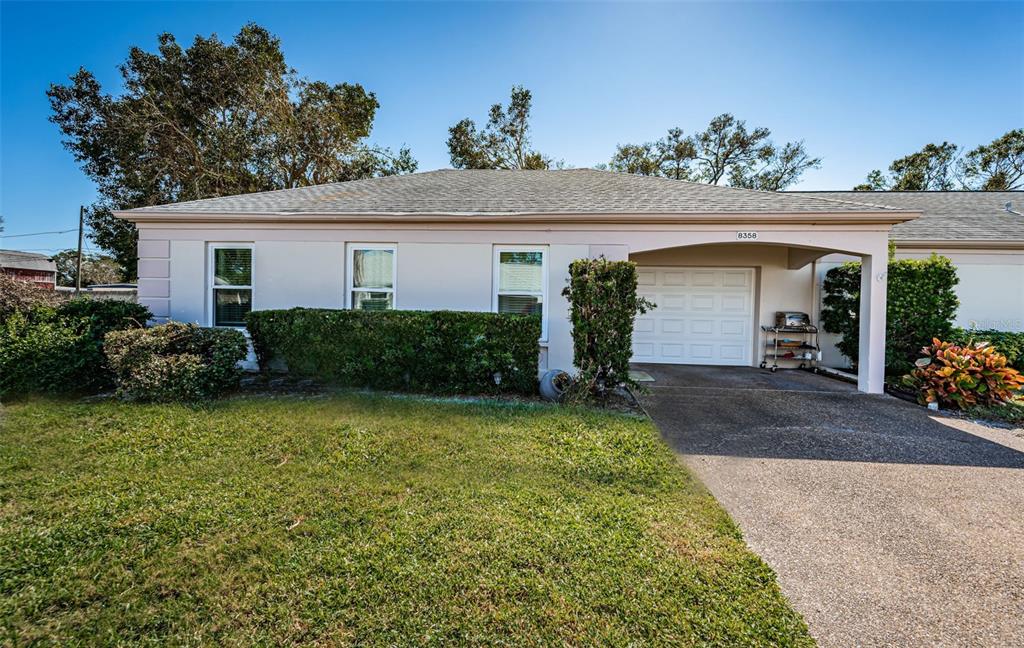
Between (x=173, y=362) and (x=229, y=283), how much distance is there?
9.97 ft

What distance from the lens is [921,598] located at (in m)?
2.28

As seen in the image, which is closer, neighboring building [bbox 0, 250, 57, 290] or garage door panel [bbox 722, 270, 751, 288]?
garage door panel [bbox 722, 270, 751, 288]

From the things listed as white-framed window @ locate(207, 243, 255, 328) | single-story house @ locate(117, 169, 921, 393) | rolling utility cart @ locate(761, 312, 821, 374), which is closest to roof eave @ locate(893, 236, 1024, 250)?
single-story house @ locate(117, 169, 921, 393)

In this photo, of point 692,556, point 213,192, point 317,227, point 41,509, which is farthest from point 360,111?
point 692,556

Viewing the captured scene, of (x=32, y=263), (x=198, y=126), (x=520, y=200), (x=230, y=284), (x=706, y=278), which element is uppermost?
(x=198, y=126)

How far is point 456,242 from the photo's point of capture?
24.8ft

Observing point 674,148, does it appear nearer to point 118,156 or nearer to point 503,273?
point 503,273

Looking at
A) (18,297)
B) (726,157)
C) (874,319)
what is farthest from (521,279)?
(726,157)

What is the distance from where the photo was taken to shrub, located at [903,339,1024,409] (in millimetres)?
6008

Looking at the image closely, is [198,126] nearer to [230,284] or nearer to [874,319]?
[230,284]

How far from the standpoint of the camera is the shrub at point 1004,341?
7.52m

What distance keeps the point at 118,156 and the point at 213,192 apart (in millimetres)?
3597

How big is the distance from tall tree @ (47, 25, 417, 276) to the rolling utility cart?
63.5ft

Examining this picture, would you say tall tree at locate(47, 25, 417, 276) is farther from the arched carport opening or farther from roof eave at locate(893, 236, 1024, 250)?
roof eave at locate(893, 236, 1024, 250)
